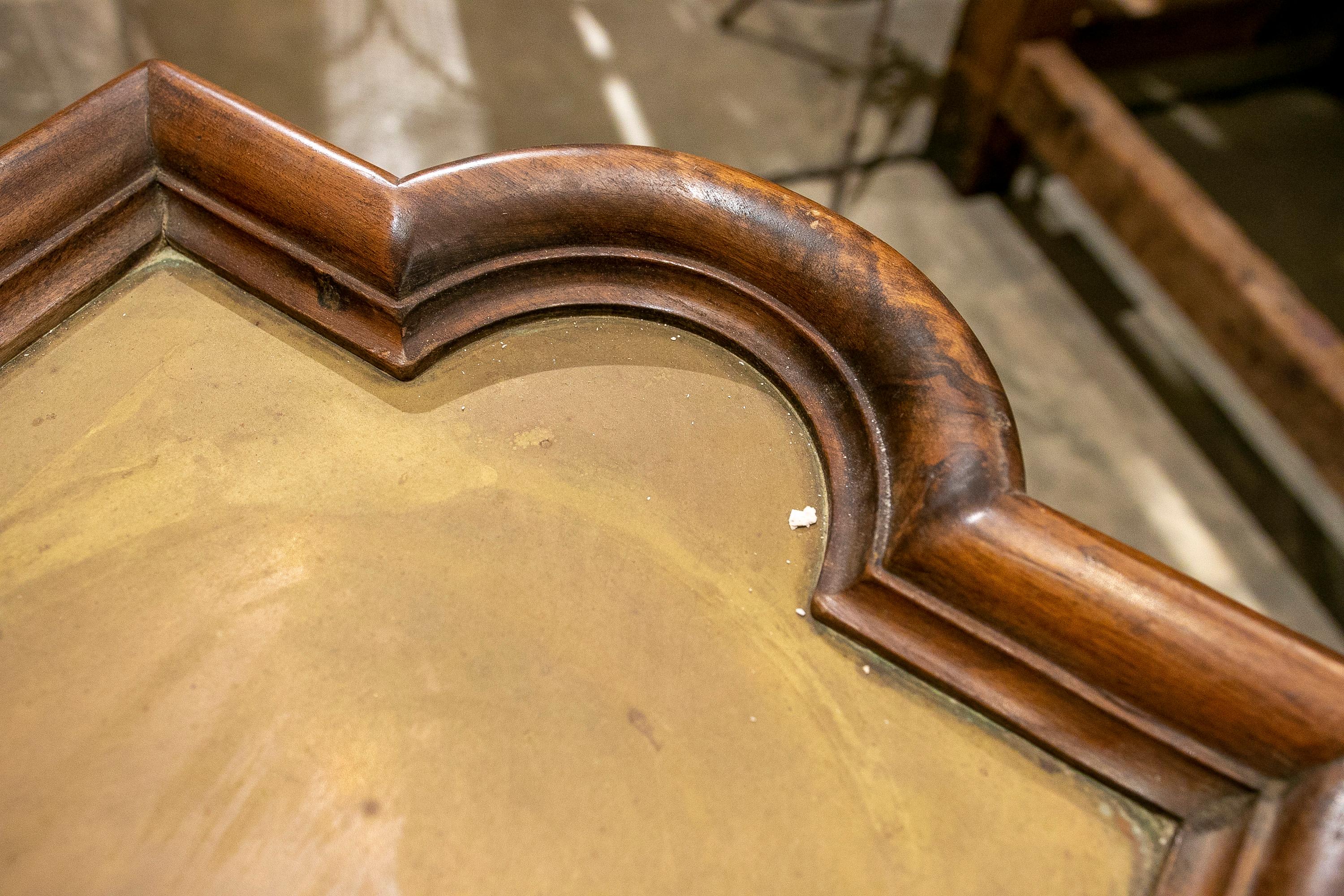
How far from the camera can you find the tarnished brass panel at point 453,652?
586 mm

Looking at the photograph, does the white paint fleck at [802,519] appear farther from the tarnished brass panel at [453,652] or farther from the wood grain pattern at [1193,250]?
the wood grain pattern at [1193,250]

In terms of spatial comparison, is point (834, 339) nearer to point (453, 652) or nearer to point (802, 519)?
point (802, 519)

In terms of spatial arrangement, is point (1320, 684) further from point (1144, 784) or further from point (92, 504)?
point (92, 504)

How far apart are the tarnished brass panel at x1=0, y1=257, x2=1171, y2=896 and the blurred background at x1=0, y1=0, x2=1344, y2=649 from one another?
1320 mm

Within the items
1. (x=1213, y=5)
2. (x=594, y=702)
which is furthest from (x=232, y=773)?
(x=1213, y=5)

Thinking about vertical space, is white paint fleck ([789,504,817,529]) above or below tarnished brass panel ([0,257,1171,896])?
above

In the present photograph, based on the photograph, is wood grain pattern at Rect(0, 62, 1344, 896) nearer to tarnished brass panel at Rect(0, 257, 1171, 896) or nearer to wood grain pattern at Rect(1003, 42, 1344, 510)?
tarnished brass panel at Rect(0, 257, 1171, 896)

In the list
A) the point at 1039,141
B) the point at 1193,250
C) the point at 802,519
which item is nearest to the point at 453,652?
the point at 802,519

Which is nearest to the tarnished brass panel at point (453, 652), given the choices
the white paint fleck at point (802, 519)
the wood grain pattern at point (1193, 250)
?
the white paint fleck at point (802, 519)

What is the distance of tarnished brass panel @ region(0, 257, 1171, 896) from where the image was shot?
586 mm

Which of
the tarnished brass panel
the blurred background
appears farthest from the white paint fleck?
the blurred background

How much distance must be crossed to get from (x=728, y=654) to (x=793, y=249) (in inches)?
12.9

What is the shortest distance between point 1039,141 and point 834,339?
1.58 m

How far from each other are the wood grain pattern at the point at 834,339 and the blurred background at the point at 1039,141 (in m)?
1.25
